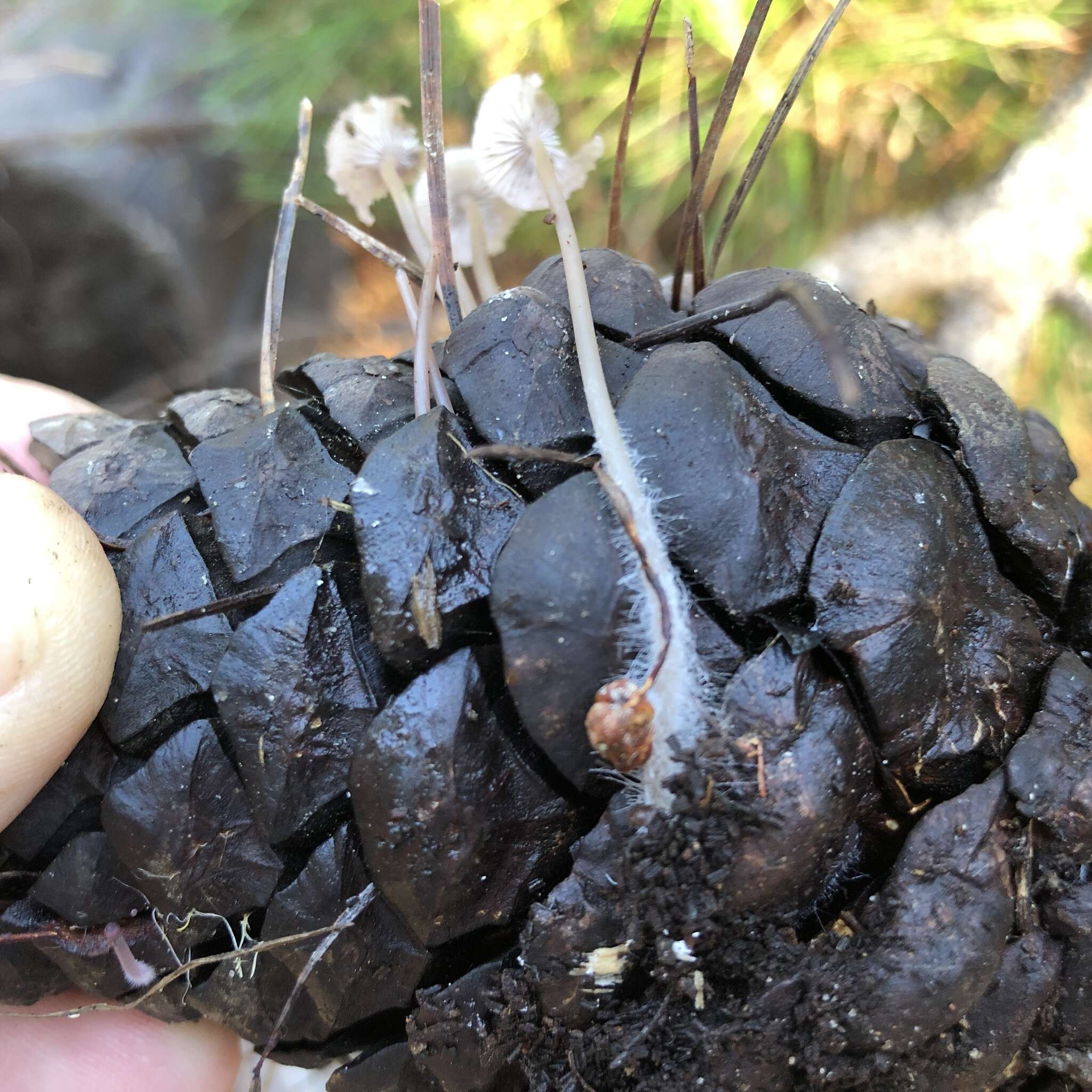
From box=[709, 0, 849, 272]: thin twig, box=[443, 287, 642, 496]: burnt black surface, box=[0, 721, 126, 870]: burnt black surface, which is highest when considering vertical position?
box=[709, 0, 849, 272]: thin twig

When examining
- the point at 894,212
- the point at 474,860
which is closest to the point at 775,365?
the point at 474,860

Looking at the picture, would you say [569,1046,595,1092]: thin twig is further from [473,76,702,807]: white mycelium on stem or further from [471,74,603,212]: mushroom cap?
[471,74,603,212]: mushroom cap

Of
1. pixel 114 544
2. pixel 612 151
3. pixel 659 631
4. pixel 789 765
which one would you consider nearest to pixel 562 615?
pixel 659 631

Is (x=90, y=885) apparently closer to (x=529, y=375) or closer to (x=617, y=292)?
(x=529, y=375)

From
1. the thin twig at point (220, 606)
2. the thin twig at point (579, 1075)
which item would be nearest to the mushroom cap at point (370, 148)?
the thin twig at point (220, 606)

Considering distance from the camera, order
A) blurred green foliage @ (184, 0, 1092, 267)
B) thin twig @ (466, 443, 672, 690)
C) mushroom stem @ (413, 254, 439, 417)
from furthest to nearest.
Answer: blurred green foliage @ (184, 0, 1092, 267)
mushroom stem @ (413, 254, 439, 417)
thin twig @ (466, 443, 672, 690)

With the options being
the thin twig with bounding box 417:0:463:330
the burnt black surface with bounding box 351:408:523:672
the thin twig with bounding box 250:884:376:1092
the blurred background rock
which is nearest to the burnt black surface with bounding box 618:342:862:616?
the burnt black surface with bounding box 351:408:523:672

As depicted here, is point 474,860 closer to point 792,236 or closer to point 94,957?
point 94,957
